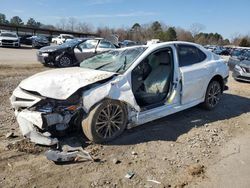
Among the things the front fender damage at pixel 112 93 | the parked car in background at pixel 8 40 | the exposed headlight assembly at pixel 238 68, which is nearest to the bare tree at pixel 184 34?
the parked car in background at pixel 8 40

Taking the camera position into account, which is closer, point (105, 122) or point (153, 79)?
point (105, 122)

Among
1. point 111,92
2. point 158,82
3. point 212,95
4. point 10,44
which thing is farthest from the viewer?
point 10,44

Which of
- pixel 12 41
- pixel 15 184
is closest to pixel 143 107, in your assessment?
pixel 15 184

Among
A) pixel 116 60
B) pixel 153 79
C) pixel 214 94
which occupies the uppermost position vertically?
pixel 116 60

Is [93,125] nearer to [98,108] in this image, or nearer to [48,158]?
[98,108]

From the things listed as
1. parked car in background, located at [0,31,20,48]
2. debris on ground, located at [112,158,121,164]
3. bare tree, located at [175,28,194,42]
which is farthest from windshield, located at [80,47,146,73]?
bare tree, located at [175,28,194,42]

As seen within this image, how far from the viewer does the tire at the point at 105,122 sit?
4320mm

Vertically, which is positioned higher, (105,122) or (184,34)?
(184,34)

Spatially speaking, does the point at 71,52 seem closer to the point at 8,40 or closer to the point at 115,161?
the point at 115,161

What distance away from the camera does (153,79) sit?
18.1ft

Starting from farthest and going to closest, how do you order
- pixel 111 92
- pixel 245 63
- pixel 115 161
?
pixel 245 63
pixel 111 92
pixel 115 161

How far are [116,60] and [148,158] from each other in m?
2.01

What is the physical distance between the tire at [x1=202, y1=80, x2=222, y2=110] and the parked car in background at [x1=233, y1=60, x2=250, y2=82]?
5462 millimetres

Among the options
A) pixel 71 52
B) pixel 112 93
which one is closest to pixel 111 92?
pixel 112 93
